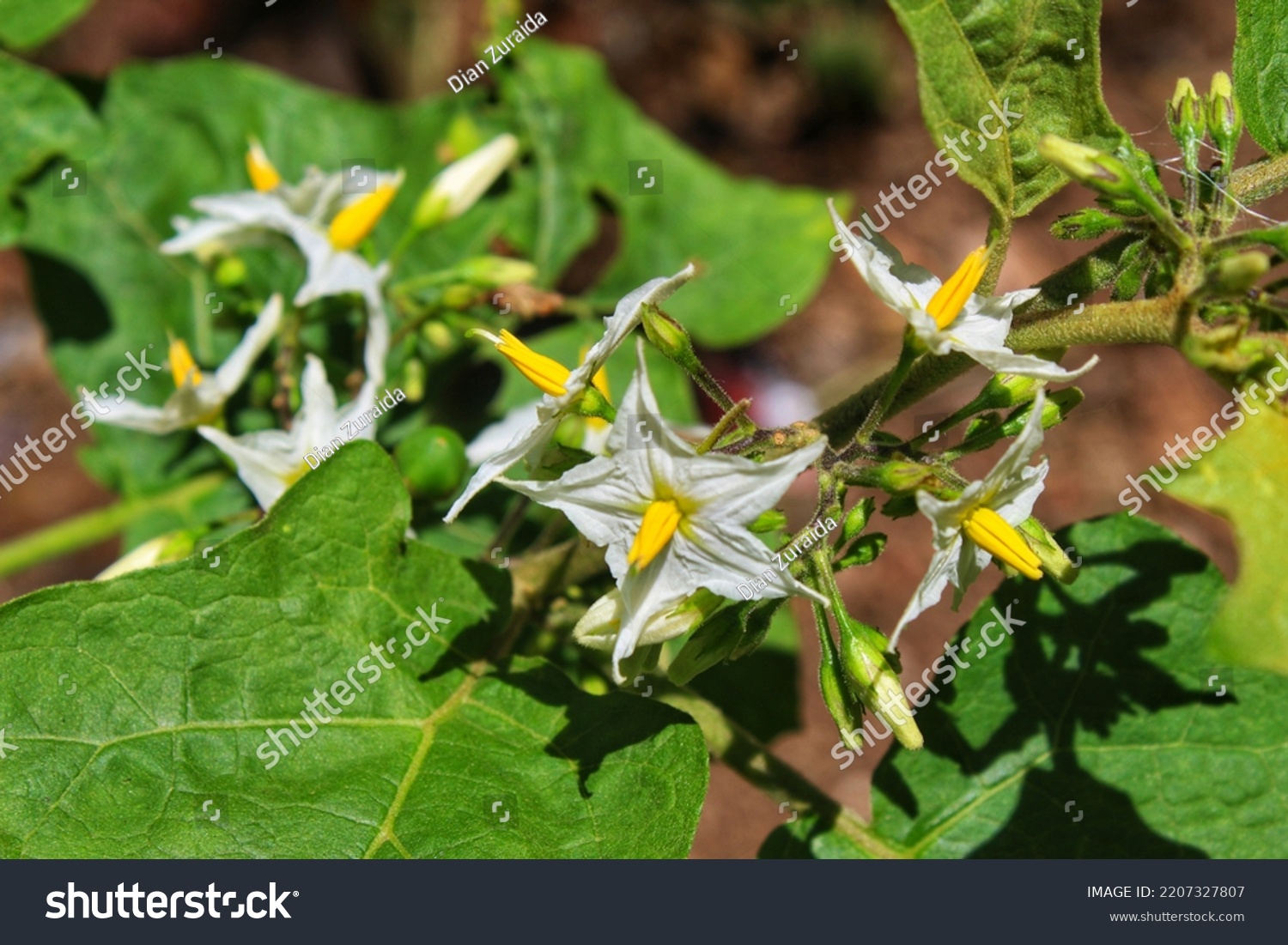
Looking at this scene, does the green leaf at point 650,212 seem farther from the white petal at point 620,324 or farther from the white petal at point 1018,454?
the white petal at point 1018,454

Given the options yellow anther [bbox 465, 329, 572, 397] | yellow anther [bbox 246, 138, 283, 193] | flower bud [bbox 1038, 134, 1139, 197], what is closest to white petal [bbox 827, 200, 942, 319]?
flower bud [bbox 1038, 134, 1139, 197]

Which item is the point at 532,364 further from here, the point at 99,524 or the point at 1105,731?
the point at 99,524

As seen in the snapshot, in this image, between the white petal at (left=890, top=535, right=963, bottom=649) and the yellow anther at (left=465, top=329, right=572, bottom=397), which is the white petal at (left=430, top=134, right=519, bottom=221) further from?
the white petal at (left=890, top=535, right=963, bottom=649)

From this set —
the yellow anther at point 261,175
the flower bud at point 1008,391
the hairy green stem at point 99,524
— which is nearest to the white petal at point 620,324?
the flower bud at point 1008,391

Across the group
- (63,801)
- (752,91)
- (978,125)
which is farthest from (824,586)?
(752,91)

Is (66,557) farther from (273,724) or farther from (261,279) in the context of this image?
(273,724)
